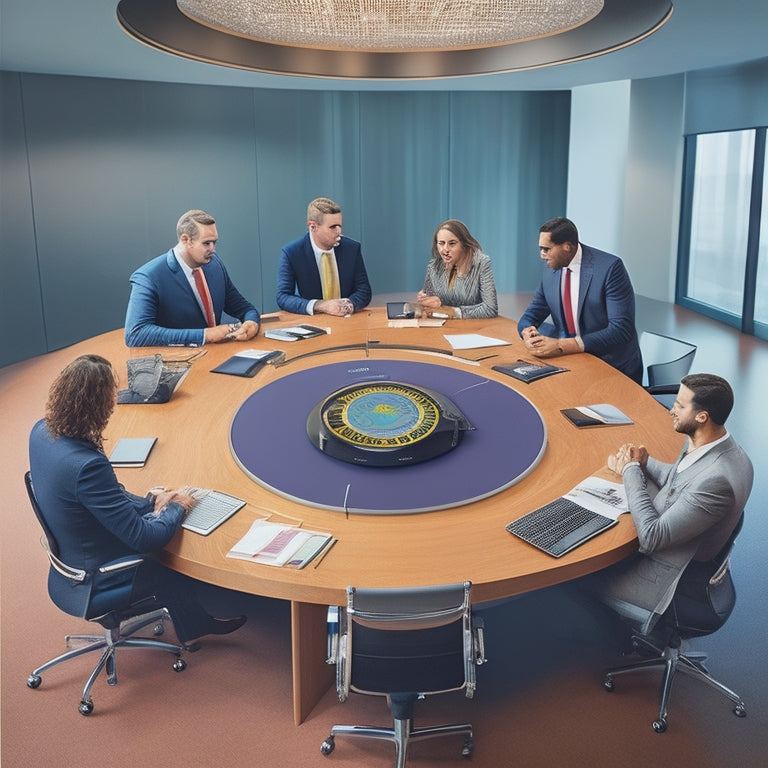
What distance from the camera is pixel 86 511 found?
2.95 meters

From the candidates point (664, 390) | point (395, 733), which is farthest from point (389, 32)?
point (395, 733)

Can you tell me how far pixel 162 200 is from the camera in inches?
363

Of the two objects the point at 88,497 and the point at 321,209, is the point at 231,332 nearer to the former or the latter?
the point at 321,209

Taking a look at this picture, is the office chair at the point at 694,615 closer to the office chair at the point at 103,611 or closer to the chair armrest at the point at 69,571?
the office chair at the point at 103,611

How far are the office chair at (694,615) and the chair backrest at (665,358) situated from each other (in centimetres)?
196

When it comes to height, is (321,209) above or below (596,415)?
above

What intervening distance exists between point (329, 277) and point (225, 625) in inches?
126

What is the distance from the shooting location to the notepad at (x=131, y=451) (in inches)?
136

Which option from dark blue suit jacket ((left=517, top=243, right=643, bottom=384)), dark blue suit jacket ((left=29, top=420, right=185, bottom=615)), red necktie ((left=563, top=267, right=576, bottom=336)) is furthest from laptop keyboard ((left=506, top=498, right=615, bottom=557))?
red necktie ((left=563, top=267, right=576, bottom=336))

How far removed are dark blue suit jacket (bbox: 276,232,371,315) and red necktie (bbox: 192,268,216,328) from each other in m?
0.70

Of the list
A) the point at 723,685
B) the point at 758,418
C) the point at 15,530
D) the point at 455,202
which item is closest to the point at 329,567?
the point at 723,685

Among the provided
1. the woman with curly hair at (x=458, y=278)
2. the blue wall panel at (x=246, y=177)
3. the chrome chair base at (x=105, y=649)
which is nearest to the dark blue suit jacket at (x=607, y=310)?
the woman with curly hair at (x=458, y=278)

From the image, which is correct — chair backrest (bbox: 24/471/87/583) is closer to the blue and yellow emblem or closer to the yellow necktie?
the blue and yellow emblem

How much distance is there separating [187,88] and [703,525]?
8302 millimetres
